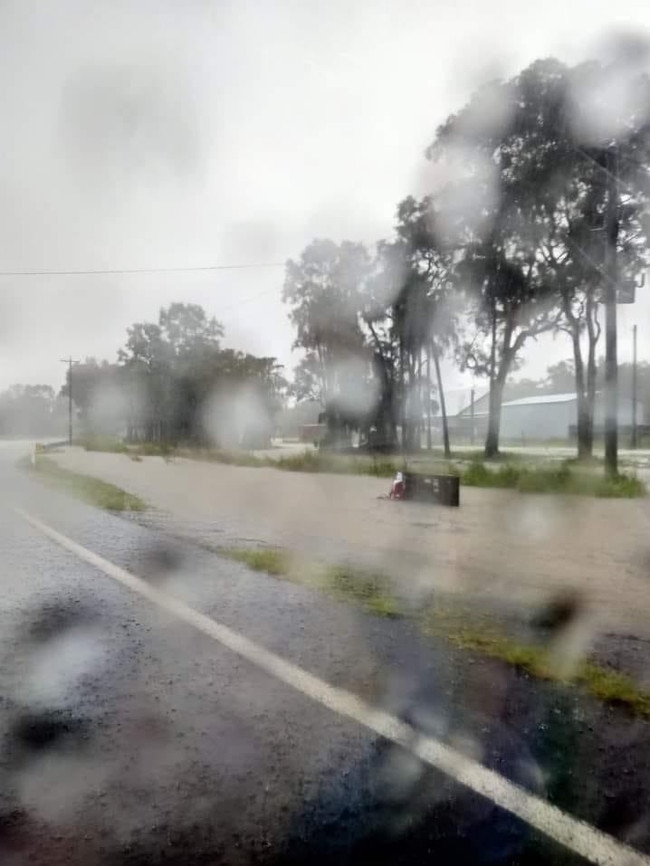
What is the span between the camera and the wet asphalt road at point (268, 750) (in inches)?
99.5

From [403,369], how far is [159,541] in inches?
1343

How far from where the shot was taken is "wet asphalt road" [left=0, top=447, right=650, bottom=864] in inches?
99.5

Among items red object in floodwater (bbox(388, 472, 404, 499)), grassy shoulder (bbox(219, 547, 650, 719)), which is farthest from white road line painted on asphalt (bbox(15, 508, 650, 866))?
red object in floodwater (bbox(388, 472, 404, 499))

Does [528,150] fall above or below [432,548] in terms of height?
above

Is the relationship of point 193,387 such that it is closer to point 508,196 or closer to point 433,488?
point 508,196

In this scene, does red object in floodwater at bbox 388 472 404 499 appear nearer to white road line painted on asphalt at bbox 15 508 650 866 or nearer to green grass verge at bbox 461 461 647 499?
green grass verge at bbox 461 461 647 499

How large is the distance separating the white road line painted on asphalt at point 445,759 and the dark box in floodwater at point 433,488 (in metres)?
9.36

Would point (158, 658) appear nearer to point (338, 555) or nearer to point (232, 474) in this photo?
point (338, 555)

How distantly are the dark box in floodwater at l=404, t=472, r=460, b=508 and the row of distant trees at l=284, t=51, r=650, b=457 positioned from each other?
9276 mm

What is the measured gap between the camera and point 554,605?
244 inches

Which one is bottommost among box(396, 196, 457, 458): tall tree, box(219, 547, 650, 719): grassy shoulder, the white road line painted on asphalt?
box(219, 547, 650, 719): grassy shoulder

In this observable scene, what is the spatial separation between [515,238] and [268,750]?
91.4ft

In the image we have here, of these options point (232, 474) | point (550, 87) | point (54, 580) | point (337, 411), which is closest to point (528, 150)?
point (550, 87)

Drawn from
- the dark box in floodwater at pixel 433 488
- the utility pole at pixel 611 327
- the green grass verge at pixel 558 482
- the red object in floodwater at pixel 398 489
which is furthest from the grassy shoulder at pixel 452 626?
the utility pole at pixel 611 327
